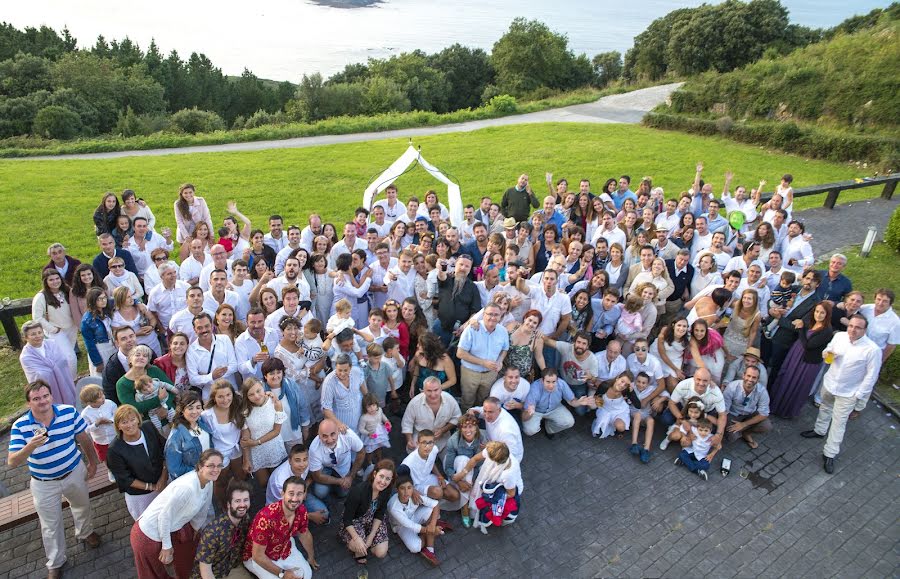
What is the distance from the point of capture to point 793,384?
7277mm

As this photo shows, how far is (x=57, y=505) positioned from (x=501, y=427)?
167 inches

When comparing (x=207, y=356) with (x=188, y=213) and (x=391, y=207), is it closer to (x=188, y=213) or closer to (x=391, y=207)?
(x=188, y=213)

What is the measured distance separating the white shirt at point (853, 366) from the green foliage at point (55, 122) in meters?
36.2

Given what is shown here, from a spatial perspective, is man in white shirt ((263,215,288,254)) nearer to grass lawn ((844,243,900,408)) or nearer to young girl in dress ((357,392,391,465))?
young girl in dress ((357,392,391,465))

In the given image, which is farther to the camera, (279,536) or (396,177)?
(396,177)

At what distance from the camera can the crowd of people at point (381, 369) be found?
16.3ft

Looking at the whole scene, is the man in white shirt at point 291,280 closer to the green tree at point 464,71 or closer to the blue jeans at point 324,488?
the blue jeans at point 324,488

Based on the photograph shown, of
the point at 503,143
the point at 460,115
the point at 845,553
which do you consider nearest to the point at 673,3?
the point at 460,115

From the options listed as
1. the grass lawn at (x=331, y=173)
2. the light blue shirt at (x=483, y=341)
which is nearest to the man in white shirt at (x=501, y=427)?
Result: the light blue shirt at (x=483, y=341)

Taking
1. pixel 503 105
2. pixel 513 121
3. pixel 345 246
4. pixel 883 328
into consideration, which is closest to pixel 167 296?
pixel 345 246

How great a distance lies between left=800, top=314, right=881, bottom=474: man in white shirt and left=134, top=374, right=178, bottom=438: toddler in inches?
292

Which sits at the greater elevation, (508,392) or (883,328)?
(883,328)

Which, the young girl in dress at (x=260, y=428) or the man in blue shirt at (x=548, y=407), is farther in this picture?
the man in blue shirt at (x=548, y=407)

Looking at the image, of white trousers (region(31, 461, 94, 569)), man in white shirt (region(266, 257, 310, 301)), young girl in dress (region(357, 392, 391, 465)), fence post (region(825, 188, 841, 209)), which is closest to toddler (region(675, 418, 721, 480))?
young girl in dress (region(357, 392, 391, 465))
